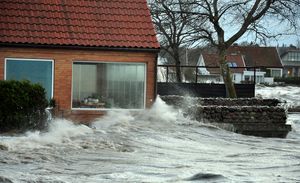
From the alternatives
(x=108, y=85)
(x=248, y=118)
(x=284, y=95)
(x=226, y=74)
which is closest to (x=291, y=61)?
(x=284, y=95)

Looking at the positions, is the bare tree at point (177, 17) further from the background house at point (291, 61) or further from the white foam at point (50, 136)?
the background house at point (291, 61)

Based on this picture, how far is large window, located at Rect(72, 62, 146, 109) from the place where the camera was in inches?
756

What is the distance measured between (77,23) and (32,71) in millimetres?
2376

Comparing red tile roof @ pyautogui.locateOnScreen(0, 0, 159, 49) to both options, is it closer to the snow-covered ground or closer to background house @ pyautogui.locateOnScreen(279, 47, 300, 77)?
the snow-covered ground

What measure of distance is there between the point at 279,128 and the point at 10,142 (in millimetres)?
10580

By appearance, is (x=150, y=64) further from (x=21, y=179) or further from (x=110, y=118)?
(x=21, y=179)

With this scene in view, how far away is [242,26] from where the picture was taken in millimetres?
27844

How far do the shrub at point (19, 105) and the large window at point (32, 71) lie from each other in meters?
3.79

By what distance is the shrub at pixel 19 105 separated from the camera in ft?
46.7

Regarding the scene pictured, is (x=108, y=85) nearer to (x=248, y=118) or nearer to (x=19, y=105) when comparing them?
(x=248, y=118)

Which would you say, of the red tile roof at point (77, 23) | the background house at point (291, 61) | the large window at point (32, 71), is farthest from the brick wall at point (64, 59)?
the background house at point (291, 61)

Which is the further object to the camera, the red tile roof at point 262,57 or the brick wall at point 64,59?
the red tile roof at point 262,57

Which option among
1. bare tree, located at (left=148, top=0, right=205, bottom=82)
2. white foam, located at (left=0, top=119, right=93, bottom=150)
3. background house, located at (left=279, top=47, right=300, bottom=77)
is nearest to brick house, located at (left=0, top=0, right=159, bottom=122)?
white foam, located at (left=0, top=119, right=93, bottom=150)

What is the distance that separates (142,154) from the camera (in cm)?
1266
